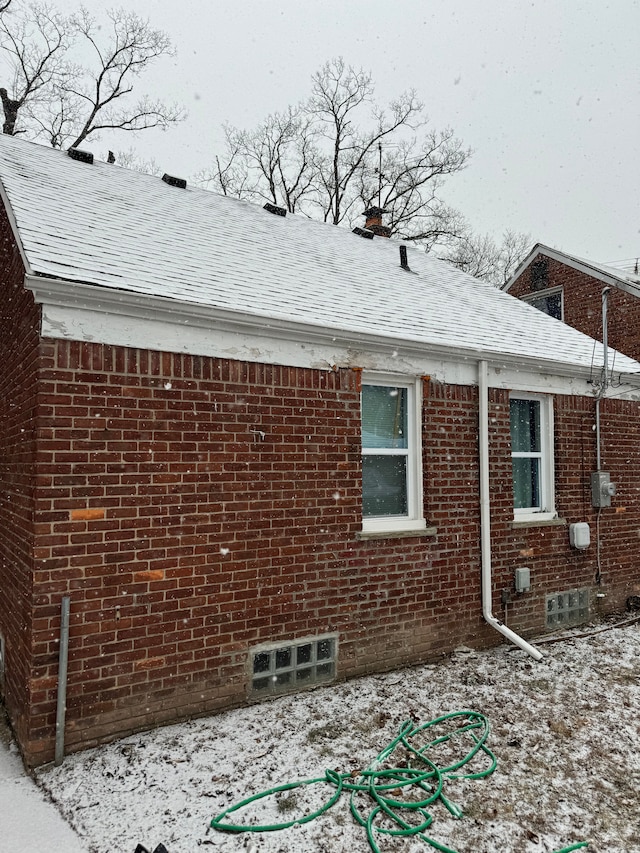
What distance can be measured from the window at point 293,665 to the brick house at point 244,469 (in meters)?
0.02

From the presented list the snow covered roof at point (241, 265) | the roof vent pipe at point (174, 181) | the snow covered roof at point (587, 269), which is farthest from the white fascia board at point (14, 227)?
the snow covered roof at point (587, 269)

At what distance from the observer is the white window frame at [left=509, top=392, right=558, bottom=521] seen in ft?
24.5

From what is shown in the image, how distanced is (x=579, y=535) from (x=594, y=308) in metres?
10.2

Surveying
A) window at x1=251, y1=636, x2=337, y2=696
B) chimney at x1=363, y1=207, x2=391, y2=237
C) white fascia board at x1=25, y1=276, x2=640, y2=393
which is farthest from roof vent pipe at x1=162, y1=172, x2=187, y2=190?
window at x1=251, y1=636, x2=337, y2=696

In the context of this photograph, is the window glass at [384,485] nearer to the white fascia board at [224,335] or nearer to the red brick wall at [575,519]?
the white fascia board at [224,335]

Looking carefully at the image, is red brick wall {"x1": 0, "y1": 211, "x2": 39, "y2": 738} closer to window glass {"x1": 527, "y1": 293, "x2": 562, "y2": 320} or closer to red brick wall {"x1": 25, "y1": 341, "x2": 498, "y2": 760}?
red brick wall {"x1": 25, "y1": 341, "x2": 498, "y2": 760}

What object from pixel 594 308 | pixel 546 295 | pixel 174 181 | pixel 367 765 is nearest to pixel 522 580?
pixel 367 765

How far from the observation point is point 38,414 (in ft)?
13.8

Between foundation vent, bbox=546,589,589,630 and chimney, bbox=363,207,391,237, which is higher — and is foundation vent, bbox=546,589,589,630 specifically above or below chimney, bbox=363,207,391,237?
below

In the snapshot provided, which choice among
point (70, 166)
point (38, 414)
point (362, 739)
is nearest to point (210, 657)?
point (362, 739)

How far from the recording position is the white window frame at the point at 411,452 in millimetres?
6137

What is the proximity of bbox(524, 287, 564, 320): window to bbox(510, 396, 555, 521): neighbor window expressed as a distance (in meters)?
10.2

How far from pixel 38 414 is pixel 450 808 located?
3.89m

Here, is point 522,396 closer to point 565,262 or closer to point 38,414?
point 38,414
